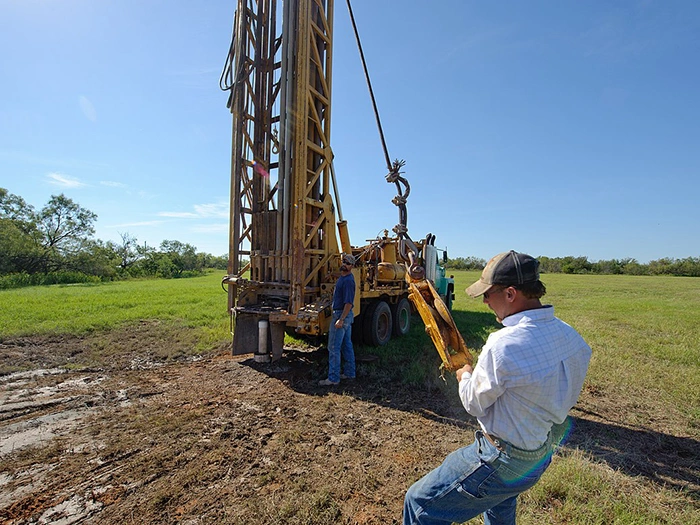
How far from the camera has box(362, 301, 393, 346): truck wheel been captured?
24.2 feet

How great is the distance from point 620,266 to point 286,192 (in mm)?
80310

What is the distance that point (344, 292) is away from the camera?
216 inches

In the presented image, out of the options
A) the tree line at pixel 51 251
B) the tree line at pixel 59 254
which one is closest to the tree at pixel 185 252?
the tree line at pixel 59 254

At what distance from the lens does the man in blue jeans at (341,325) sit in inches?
211

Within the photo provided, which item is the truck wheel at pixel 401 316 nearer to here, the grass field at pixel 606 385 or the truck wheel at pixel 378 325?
the grass field at pixel 606 385

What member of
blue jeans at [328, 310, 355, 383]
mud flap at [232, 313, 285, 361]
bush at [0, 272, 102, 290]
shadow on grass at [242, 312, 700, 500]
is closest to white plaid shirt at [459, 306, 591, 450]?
shadow on grass at [242, 312, 700, 500]

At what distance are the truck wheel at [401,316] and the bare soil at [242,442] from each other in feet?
8.91

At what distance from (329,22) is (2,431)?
316 inches

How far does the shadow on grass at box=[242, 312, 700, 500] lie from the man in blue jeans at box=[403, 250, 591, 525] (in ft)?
9.06

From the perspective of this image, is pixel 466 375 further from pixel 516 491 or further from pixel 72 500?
pixel 72 500

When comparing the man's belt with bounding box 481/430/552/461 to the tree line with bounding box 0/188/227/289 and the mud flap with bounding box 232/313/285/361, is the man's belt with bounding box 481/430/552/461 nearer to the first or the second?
the mud flap with bounding box 232/313/285/361

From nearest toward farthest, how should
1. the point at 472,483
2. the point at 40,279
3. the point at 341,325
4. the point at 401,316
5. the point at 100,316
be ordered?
1. the point at 472,483
2. the point at 341,325
3. the point at 401,316
4. the point at 100,316
5. the point at 40,279

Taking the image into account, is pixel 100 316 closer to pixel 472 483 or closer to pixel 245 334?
pixel 245 334

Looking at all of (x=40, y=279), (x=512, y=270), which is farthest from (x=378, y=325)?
(x=40, y=279)
